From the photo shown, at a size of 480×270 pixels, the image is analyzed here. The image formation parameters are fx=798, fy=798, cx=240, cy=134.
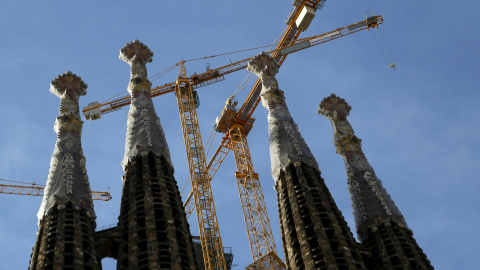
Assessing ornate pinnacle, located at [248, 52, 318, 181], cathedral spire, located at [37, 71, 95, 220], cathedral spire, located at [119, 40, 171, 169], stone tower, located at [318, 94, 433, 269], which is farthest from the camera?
ornate pinnacle, located at [248, 52, 318, 181]

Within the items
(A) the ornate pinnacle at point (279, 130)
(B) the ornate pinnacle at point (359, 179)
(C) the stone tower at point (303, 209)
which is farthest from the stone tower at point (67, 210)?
(B) the ornate pinnacle at point (359, 179)

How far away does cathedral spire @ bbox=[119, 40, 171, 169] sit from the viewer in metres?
57.6

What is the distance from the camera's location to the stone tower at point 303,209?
168 ft

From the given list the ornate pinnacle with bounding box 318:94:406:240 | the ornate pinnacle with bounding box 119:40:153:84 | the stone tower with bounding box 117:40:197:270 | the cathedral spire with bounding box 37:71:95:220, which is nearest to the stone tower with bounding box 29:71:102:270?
the cathedral spire with bounding box 37:71:95:220

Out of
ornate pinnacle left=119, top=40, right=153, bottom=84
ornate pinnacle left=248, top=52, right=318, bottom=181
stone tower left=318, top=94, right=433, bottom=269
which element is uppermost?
ornate pinnacle left=119, top=40, right=153, bottom=84

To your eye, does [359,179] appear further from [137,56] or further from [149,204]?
A: [137,56]

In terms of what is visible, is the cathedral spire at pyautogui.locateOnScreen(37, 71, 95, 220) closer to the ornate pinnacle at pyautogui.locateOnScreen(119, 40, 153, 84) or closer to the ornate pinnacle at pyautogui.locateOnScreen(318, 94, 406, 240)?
the ornate pinnacle at pyautogui.locateOnScreen(119, 40, 153, 84)

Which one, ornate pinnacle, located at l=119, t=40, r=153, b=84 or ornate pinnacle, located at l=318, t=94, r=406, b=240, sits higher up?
ornate pinnacle, located at l=119, t=40, r=153, b=84

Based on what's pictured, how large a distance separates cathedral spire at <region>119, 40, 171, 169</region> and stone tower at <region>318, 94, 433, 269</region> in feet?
47.3

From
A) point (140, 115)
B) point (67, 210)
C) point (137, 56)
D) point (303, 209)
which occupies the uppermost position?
point (137, 56)

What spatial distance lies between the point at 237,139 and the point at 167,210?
34.1 m

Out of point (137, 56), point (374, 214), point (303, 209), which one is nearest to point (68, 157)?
point (137, 56)

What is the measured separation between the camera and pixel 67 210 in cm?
5012

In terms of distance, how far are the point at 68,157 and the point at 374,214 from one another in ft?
72.0
